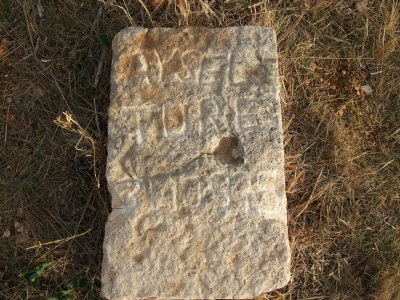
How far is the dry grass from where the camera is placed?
2.70m

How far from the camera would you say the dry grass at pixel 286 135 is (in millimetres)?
2697

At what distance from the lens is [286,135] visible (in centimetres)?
283

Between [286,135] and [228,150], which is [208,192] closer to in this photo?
[228,150]

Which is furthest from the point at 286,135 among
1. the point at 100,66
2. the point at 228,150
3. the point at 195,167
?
the point at 100,66

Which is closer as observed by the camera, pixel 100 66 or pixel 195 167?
pixel 195 167

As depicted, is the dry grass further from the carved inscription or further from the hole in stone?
the hole in stone

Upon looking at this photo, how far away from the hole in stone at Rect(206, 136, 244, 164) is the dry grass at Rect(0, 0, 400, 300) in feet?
1.98

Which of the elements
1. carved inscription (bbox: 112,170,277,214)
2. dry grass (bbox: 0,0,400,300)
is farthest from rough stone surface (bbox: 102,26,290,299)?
dry grass (bbox: 0,0,400,300)

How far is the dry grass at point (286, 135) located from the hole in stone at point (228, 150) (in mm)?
605

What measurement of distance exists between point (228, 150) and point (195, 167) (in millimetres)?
183

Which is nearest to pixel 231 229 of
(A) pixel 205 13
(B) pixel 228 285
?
(B) pixel 228 285

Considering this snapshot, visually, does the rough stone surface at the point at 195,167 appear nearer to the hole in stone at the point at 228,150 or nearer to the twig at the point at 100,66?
the hole in stone at the point at 228,150

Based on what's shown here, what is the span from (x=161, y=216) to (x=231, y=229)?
1.09ft

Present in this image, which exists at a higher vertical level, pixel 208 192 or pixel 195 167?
pixel 195 167
